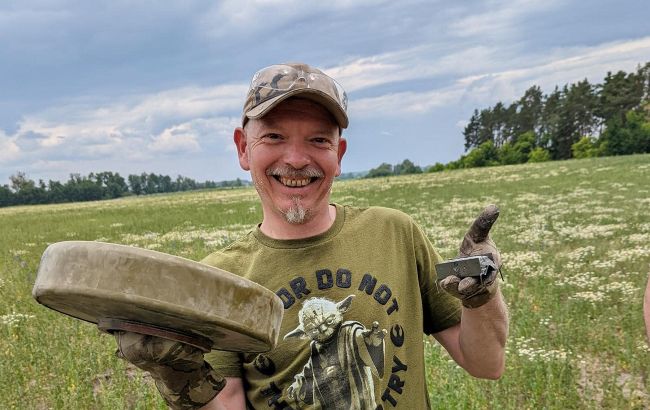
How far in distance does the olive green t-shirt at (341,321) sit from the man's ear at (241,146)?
349mm

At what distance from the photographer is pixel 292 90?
1958 millimetres

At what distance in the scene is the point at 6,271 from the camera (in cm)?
1223

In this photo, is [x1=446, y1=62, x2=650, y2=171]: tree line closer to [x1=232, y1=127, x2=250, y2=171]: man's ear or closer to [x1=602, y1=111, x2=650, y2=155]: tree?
[x1=602, y1=111, x2=650, y2=155]: tree

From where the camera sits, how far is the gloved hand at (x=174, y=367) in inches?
58.9

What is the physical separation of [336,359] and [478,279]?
0.64 meters

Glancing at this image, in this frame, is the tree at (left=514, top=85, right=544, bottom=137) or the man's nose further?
the tree at (left=514, top=85, right=544, bottom=137)

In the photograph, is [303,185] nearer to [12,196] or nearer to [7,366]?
[7,366]

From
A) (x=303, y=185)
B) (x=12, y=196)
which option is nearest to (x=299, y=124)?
(x=303, y=185)

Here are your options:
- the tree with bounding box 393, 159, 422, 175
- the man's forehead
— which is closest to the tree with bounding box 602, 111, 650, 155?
the tree with bounding box 393, 159, 422, 175

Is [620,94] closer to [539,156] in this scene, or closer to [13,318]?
[539,156]

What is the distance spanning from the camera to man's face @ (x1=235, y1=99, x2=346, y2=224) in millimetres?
2033

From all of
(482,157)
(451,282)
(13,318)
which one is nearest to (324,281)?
(451,282)

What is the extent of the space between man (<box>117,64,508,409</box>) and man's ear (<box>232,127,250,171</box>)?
7 cm

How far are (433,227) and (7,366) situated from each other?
11.7m
